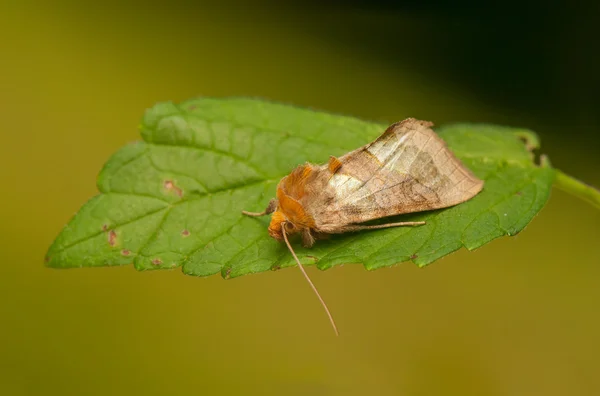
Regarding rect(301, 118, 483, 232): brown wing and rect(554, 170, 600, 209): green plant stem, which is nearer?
rect(554, 170, 600, 209): green plant stem

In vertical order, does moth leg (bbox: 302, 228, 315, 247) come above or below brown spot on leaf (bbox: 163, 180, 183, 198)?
below

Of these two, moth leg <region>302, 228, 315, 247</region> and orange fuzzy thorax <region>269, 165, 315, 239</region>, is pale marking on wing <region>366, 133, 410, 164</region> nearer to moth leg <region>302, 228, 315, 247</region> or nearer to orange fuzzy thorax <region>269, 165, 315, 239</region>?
orange fuzzy thorax <region>269, 165, 315, 239</region>

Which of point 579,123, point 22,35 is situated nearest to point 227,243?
point 579,123

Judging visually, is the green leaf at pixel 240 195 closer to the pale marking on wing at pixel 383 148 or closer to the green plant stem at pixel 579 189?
the green plant stem at pixel 579 189

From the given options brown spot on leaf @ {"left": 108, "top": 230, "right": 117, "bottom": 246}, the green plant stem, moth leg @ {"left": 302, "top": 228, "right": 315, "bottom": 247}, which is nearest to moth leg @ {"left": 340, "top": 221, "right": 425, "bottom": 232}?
moth leg @ {"left": 302, "top": 228, "right": 315, "bottom": 247}

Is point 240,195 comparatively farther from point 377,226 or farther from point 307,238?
point 377,226
